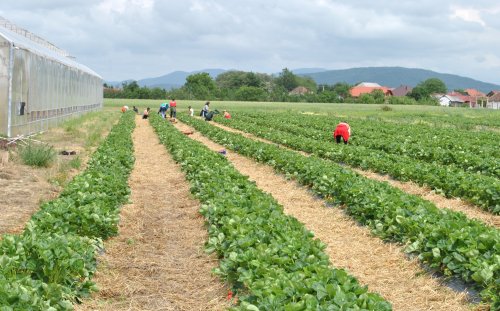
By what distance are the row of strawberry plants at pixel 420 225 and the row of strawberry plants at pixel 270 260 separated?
1.46m

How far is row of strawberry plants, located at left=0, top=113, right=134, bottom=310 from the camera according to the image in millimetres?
5207

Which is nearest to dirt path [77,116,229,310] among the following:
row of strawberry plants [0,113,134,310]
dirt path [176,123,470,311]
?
row of strawberry plants [0,113,134,310]

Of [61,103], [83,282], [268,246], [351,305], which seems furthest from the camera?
[61,103]

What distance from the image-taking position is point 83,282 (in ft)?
20.6

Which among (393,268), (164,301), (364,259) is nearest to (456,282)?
(393,268)

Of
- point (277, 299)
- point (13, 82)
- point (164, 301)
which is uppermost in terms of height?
point (13, 82)

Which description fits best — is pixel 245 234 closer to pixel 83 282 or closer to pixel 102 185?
pixel 83 282

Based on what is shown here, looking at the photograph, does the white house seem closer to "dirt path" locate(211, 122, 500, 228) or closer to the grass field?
the grass field

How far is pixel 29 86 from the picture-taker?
2070 cm

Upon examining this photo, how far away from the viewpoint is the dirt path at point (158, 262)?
636 cm

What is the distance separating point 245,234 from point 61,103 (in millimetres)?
22971

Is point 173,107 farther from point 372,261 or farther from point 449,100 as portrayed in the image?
point 449,100

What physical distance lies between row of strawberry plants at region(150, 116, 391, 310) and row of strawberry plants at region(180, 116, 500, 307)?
1.46 metres

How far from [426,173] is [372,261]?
591cm
